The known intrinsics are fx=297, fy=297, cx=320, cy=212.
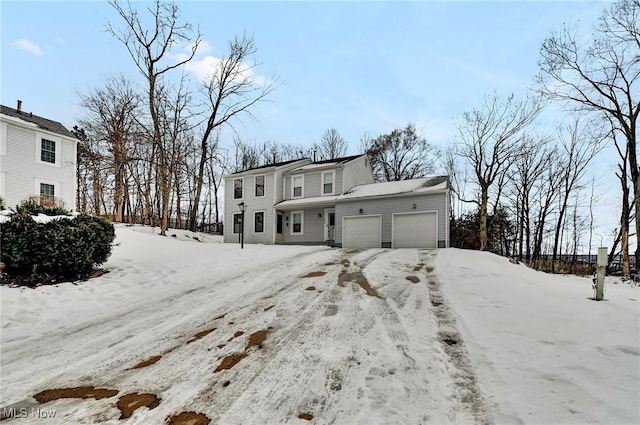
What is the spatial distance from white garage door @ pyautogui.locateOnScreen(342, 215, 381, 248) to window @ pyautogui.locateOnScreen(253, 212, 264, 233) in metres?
5.68

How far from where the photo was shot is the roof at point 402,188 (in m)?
13.3

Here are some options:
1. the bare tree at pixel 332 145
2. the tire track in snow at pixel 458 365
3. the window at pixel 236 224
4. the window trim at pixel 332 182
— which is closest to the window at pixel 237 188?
the window at pixel 236 224

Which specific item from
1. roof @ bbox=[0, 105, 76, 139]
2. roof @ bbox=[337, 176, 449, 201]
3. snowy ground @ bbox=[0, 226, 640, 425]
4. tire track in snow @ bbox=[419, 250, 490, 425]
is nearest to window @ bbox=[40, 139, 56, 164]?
roof @ bbox=[0, 105, 76, 139]

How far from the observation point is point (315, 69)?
1305 cm

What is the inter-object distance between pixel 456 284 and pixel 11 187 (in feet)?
62.3

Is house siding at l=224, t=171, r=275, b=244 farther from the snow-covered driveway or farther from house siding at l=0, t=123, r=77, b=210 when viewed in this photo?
the snow-covered driveway

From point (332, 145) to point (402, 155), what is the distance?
22.9ft

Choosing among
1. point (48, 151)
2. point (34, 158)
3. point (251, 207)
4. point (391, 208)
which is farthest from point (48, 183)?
point (391, 208)

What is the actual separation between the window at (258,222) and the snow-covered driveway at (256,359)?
11848mm

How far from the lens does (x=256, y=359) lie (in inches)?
122

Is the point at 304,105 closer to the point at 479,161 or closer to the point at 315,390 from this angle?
the point at 479,161

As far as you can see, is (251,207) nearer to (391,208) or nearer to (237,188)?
(237,188)

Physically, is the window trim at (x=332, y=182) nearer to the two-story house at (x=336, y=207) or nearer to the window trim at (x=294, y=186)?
the two-story house at (x=336, y=207)
